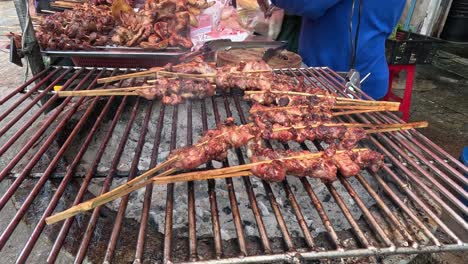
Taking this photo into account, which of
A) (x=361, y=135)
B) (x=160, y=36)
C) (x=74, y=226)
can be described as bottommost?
(x=74, y=226)

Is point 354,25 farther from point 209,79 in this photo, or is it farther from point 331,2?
point 209,79

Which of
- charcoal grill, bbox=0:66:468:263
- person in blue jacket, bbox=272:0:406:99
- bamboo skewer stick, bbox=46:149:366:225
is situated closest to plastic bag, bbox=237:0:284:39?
person in blue jacket, bbox=272:0:406:99

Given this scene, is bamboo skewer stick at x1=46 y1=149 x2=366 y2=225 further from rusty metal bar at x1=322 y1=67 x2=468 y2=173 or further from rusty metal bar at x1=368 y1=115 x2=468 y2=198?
rusty metal bar at x1=322 y1=67 x2=468 y2=173

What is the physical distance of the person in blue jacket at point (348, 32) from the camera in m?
3.57

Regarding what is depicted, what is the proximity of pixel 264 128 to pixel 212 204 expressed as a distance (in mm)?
799

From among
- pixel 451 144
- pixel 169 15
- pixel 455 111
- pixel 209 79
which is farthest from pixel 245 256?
pixel 455 111

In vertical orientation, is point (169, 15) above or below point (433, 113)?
above

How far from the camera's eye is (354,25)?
3754mm

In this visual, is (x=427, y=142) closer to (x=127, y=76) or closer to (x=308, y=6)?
(x=308, y=6)

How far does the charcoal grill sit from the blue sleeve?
0.80m

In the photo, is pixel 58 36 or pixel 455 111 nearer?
pixel 58 36

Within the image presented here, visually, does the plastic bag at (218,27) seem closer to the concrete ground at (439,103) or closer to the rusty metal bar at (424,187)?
the rusty metal bar at (424,187)

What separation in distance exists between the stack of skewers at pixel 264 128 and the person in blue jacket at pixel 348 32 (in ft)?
3.70

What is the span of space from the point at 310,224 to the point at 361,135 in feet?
2.63
